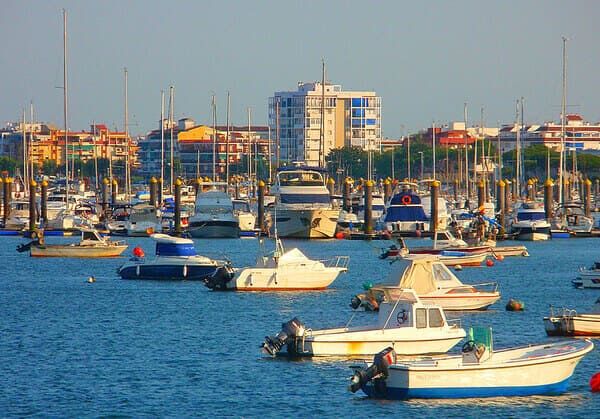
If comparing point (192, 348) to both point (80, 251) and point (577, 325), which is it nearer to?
point (577, 325)

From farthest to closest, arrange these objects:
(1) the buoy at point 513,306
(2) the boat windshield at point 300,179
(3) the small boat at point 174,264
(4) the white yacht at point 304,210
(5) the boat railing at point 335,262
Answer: (2) the boat windshield at point 300,179
(4) the white yacht at point 304,210
(3) the small boat at point 174,264
(5) the boat railing at point 335,262
(1) the buoy at point 513,306

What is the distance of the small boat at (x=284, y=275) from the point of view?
6112 centimetres

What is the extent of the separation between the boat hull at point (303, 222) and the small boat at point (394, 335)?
62462mm

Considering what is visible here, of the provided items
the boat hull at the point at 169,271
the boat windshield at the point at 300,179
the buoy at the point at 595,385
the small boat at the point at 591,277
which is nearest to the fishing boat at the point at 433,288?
the small boat at the point at 591,277

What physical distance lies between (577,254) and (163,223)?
3745cm

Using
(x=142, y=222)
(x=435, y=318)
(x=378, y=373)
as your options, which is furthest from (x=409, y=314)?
(x=142, y=222)

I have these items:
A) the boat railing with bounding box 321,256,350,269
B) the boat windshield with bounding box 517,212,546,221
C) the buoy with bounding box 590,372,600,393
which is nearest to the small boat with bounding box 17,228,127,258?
the boat railing with bounding box 321,256,350,269

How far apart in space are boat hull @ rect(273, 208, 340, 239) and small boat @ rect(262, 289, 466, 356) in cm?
6246

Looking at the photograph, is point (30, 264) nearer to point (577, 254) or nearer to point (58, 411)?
point (577, 254)

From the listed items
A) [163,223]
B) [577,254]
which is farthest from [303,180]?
[577,254]

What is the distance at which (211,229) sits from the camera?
358ft

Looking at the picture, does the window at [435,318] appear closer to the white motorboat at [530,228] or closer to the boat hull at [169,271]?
the boat hull at [169,271]

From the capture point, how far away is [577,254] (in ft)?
313

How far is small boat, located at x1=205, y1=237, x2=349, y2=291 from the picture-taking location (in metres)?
61.1
